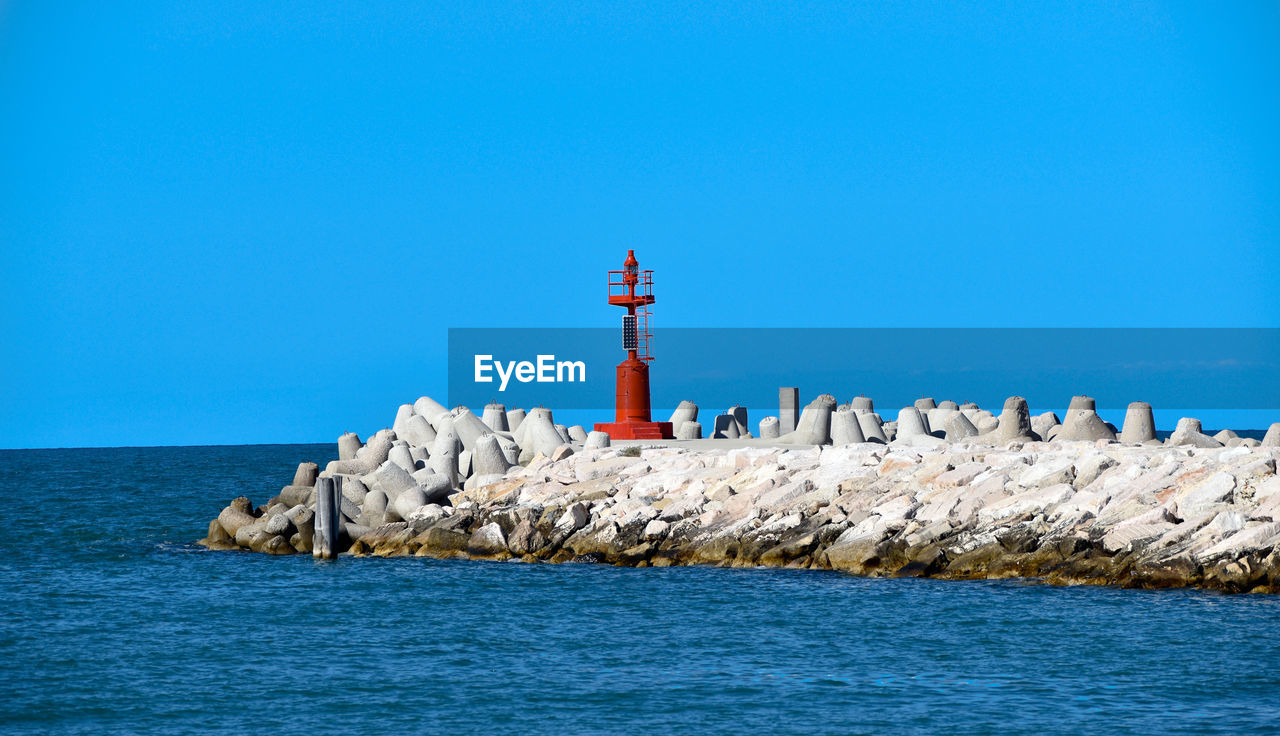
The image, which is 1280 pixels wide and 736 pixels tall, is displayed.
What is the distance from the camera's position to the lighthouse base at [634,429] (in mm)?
26261

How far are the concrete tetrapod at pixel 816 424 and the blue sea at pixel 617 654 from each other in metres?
7.93

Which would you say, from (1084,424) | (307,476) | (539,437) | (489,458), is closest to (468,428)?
(539,437)

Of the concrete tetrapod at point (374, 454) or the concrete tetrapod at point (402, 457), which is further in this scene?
the concrete tetrapod at point (374, 454)

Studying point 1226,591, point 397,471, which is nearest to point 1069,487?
point 1226,591

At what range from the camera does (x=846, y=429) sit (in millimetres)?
24812

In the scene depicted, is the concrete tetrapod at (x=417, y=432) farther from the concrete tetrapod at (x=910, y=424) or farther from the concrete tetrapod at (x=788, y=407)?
the concrete tetrapod at (x=910, y=424)

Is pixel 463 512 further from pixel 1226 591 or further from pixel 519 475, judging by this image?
pixel 1226 591

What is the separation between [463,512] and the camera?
67.6ft

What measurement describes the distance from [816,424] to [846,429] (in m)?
0.75

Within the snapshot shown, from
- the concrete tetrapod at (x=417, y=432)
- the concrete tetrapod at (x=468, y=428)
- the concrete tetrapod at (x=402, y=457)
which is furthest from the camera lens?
the concrete tetrapod at (x=417, y=432)

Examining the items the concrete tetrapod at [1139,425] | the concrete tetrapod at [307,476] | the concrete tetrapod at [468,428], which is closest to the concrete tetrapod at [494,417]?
the concrete tetrapod at [468,428]

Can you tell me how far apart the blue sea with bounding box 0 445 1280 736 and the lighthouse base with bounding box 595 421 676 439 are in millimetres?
7784

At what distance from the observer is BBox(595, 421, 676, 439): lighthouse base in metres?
26.3

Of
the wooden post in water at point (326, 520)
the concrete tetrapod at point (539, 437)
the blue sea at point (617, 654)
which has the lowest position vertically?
the blue sea at point (617, 654)
